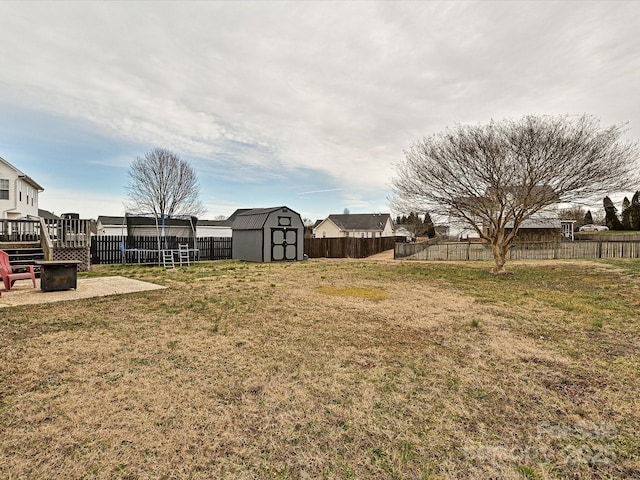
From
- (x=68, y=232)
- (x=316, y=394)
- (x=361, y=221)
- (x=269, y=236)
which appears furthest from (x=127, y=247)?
(x=361, y=221)

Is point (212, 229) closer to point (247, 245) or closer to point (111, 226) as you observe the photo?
point (111, 226)

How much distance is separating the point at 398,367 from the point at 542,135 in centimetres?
1075

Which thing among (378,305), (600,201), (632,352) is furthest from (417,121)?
(632,352)

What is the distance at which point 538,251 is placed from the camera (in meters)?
19.8

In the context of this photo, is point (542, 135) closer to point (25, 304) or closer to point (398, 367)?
point (398, 367)

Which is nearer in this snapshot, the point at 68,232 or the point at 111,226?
the point at 68,232

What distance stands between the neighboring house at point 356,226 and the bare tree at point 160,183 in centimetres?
2038

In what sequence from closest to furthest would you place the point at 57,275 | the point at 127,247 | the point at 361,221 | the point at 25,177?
the point at 57,275, the point at 127,247, the point at 25,177, the point at 361,221

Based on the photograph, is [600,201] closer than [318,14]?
No

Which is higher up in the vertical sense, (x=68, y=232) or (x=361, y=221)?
(x=361, y=221)

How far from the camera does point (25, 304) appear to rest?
236 inches

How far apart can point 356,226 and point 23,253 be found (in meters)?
37.7

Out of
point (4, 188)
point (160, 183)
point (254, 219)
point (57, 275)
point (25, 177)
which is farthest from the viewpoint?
point (160, 183)

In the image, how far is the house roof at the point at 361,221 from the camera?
146 feet
